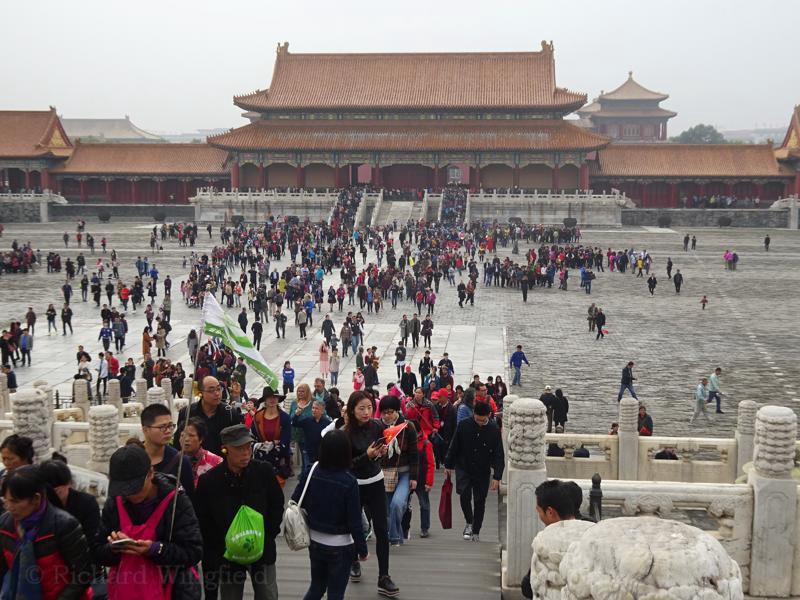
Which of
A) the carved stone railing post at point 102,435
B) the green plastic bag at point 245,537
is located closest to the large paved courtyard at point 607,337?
the carved stone railing post at point 102,435

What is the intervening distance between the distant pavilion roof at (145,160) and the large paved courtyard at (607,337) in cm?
2441

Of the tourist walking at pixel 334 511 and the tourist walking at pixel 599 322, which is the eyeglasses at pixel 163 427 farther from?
the tourist walking at pixel 599 322

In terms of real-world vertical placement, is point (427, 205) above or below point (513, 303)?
above

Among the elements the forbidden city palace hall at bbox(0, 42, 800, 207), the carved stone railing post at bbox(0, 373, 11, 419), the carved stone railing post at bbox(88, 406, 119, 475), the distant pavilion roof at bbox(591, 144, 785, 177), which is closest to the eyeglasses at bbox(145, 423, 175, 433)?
the carved stone railing post at bbox(88, 406, 119, 475)

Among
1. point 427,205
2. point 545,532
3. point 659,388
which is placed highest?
point 427,205

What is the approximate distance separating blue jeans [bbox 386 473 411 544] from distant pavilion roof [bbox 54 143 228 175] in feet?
207

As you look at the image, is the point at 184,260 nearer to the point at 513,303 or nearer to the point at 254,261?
the point at 254,261

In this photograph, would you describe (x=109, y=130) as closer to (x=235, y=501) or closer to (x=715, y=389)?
(x=715, y=389)

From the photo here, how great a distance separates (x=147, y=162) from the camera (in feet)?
230

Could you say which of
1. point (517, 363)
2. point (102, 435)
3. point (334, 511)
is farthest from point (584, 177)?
point (334, 511)

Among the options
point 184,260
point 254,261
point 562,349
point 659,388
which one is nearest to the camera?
point 659,388

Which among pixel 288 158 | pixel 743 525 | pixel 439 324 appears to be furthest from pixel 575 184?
pixel 743 525

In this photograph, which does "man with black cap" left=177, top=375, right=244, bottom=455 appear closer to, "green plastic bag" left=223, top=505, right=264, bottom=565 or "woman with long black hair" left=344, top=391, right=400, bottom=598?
"woman with long black hair" left=344, top=391, right=400, bottom=598

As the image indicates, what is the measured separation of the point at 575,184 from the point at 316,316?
3887cm
